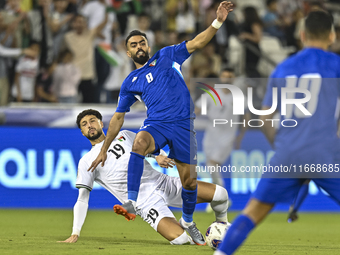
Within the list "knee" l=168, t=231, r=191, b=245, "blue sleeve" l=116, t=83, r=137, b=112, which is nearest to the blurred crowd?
"blue sleeve" l=116, t=83, r=137, b=112

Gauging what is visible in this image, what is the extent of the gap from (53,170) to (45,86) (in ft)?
7.19

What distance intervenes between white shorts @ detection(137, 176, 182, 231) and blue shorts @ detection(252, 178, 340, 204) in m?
2.66

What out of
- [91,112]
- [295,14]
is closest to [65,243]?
[91,112]

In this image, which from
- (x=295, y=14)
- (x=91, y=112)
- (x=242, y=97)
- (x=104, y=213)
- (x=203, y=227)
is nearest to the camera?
(x=91, y=112)

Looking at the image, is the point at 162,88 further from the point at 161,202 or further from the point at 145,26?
the point at 145,26

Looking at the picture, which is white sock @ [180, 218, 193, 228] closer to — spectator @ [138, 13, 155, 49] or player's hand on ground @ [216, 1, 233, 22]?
player's hand on ground @ [216, 1, 233, 22]

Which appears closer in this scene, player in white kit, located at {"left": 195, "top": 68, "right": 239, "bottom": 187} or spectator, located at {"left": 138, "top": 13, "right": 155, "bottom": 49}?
player in white kit, located at {"left": 195, "top": 68, "right": 239, "bottom": 187}

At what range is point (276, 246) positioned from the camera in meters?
6.34

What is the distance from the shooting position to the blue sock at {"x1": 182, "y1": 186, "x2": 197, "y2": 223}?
6.54m

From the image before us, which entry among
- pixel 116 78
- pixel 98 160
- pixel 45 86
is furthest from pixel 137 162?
pixel 45 86

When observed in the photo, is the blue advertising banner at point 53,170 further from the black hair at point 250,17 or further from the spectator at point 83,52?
the black hair at point 250,17

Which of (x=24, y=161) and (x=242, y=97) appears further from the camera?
(x=242, y=97)

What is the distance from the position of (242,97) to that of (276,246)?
5.64 meters

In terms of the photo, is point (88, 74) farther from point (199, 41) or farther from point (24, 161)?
point (199, 41)
